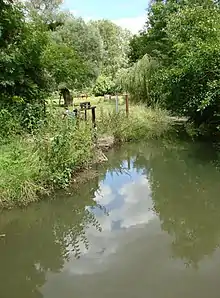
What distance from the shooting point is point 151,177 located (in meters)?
8.60

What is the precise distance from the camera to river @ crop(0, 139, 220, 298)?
393cm

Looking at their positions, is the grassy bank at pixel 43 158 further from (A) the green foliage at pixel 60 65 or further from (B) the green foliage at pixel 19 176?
(A) the green foliage at pixel 60 65

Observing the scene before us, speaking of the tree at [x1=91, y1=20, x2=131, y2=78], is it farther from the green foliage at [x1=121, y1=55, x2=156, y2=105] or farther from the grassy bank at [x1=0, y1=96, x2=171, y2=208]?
the grassy bank at [x1=0, y1=96, x2=171, y2=208]

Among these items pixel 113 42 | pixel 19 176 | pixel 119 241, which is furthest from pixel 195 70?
pixel 113 42

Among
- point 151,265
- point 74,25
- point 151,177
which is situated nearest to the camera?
point 151,265

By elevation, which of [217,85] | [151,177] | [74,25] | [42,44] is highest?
[74,25]

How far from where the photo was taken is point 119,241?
5086mm

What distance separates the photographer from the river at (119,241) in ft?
12.9

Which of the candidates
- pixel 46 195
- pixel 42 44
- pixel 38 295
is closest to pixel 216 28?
pixel 42 44

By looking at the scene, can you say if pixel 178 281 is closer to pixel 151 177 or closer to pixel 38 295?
pixel 38 295

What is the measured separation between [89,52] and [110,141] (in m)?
16.0

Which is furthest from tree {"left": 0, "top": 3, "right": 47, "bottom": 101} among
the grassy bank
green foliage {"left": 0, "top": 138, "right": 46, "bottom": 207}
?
green foliage {"left": 0, "top": 138, "right": 46, "bottom": 207}

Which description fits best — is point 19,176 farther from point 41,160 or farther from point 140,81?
point 140,81

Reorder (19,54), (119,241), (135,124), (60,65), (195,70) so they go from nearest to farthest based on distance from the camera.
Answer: (119,241) < (19,54) < (60,65) < (195,70) < (135,124)
